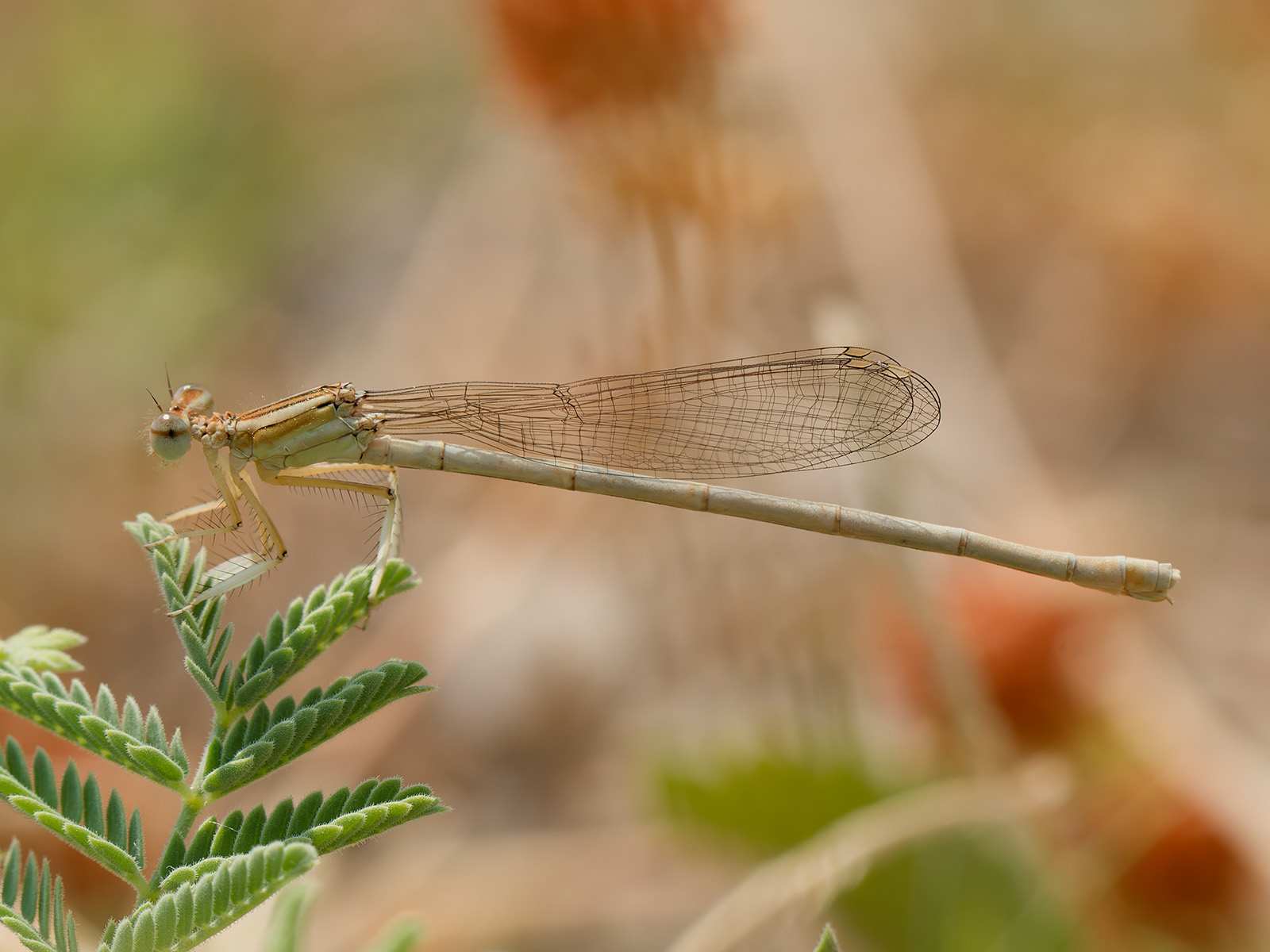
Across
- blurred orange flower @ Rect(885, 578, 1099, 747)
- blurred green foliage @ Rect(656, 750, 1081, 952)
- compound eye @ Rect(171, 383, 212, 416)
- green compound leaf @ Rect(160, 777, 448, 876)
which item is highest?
blurred orange flower @ Rect(885, 578, 1099, 747)

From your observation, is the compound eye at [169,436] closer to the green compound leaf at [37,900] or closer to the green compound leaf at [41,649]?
the green compound leaf at [41,649]

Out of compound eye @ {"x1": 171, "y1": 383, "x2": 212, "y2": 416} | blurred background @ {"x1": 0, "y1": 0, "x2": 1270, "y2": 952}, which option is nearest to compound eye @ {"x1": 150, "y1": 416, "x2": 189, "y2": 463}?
Answer: compound eye @ {"x1": 171, "y1": 383, "x2": 212, "y2": 416}

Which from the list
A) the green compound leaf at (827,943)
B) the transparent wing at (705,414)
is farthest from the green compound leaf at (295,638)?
the transparent wing at (705,414)

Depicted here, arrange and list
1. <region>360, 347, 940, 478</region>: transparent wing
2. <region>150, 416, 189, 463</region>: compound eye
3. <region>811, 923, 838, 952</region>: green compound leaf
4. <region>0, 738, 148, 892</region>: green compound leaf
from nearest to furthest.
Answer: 1. <region>811, 923, 838, 952</region>: green compound leaf
2. <region>0, 738, 148, 892</region>: green compound leaf
3. <region>150, 416, 189, 463</region>: compound eye
4. <region>360, 347, 940, 478</region>: transparent wing

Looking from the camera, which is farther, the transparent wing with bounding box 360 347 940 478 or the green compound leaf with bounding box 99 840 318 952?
the transparent wing with bounding box 360 347 940 478

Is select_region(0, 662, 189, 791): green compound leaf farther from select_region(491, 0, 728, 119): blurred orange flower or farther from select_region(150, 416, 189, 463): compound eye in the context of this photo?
select_region(491, 0, 728, 119): blurred orange flower

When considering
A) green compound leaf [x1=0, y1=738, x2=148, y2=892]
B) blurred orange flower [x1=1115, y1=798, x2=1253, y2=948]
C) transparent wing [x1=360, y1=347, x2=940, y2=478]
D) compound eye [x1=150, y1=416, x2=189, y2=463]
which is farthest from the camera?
blurred orange flower [x1=1115, y1=798, x2=1253, y2=948]
